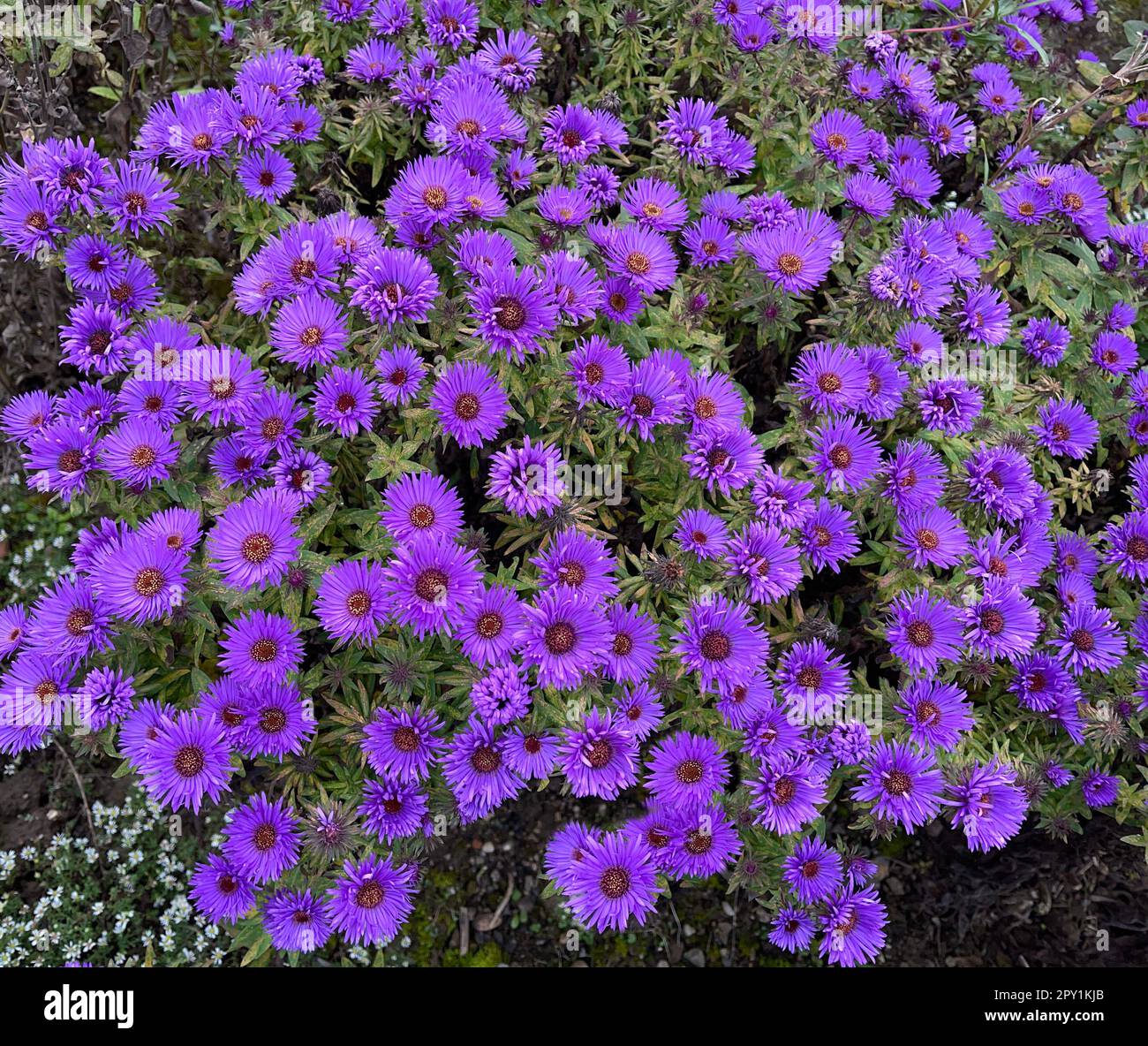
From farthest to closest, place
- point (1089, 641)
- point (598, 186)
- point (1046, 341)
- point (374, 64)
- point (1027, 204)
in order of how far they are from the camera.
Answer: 1. point (1027, 204)
2. point (1046, 341)
3. point (374, 64)
4. point (598, 186)
5. point (1089, 641)

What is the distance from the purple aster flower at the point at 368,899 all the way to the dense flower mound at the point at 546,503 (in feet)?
0.04

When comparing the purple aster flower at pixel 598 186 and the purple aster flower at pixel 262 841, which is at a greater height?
the purple aster flower at pixel 598 186

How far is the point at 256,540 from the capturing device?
7.79 ft

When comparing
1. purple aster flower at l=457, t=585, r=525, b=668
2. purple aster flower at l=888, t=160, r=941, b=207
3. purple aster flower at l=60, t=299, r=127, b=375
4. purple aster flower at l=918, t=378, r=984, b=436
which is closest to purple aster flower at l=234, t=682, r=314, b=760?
purple aster flower at l=457, t=585, r=525, b=668

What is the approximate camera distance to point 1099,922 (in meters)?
3.38

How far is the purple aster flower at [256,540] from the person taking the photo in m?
2.35

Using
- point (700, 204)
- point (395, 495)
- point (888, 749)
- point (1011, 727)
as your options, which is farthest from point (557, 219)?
point (1011, 727)

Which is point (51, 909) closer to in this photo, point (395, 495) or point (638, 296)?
point (395, 495)

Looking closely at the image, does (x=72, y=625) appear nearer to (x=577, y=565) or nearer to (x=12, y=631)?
(x=12, y=631)

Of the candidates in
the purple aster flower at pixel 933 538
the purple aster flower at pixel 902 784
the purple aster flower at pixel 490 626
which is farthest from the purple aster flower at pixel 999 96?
the purple aster flower at pixel 490 626

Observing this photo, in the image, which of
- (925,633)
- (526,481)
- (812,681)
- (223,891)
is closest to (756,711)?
(812,681)

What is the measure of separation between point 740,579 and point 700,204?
152 centimetres

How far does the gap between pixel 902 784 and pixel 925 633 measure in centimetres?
47

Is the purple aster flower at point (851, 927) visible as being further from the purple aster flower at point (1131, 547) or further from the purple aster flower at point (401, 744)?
the purple aster flower at point (1131, 547)
